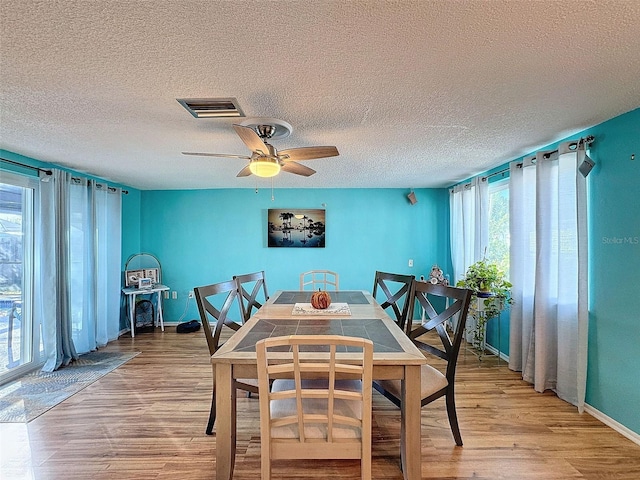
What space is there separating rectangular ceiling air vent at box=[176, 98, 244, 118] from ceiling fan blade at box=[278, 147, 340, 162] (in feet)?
1.27

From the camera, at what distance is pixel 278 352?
1.71 m

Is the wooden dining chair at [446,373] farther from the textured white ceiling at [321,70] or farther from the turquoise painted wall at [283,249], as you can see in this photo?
the turquoise painted wall at [283,249]

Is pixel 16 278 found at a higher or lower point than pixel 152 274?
higher

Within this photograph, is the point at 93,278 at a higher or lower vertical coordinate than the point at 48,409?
higher

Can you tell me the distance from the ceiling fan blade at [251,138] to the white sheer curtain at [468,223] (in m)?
2.99

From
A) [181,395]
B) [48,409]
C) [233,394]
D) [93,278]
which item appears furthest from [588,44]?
[93,278]

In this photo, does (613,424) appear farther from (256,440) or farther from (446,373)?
(256,440)

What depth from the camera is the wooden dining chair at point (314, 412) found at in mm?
1376

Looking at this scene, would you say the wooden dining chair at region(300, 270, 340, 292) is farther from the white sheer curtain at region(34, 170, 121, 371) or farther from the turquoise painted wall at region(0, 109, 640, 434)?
the white sheer curtain at region(34, 170, 121, 371)

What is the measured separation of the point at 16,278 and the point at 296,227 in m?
3.38

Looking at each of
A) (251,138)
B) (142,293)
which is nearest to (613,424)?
(251,138)

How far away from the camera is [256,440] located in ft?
7.36

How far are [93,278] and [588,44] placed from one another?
16.1ft

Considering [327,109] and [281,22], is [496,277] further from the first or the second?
[281,22]
